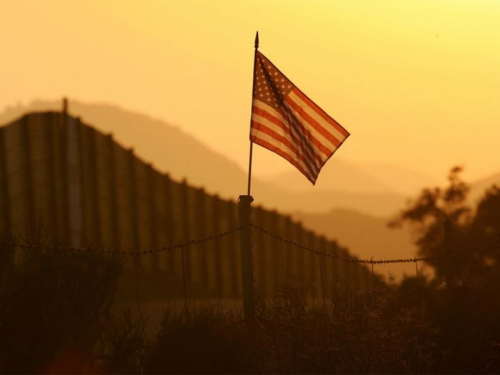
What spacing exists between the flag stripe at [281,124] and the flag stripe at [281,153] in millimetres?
220

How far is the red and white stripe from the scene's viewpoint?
504 inches

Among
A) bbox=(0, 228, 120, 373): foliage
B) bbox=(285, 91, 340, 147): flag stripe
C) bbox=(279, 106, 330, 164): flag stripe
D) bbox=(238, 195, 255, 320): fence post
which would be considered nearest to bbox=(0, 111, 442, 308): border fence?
bbox=(279, 106, 330, 164): flag stripe

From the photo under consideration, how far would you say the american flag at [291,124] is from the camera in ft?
42.1

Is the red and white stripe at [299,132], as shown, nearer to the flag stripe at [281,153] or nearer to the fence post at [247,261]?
the flag stripe at [281,153]

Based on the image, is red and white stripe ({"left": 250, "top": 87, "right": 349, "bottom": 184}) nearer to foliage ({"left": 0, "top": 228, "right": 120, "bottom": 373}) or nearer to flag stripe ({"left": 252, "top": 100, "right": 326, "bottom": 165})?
flag stripe ({"left": 252, "top": 100, "right": 326, "bottom": 165})

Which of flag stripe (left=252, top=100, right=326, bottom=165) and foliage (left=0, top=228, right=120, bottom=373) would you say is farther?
flag stripe (left=252, top=100, right=326, bottom=165)

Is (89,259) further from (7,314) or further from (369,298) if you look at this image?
(369,298)

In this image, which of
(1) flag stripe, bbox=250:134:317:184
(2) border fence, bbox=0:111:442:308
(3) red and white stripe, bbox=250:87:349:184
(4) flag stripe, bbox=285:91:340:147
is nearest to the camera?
(1) flag stripe, bbox=250:134:317:184

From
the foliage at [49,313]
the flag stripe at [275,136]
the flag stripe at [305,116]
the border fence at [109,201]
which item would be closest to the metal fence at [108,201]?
the border fence at [109,201]

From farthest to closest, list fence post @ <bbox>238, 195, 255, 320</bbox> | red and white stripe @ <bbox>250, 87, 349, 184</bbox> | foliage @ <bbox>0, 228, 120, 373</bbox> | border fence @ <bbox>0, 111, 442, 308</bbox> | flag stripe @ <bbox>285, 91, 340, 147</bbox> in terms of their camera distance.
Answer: border fence @ <bbox>0, 111, 442, 308</bbox> < flag stripe @ <bbox>285, 91, 340, 147</bbox> < red and white stripe @ <bbox>250, 87, 349, 184</bbox> < fence post @ <bbox>238, 195, 255, 320</bbox> < foliage @ <bbox>0, 228, 120, 373</bbox>

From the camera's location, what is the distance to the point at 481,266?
1686 centimetres

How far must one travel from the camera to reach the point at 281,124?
1292 centimetres

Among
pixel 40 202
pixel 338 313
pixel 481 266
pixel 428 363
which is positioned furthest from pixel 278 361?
pixel 40 202

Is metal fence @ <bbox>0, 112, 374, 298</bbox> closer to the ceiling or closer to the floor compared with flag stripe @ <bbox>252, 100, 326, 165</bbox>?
closer to the ceiling
